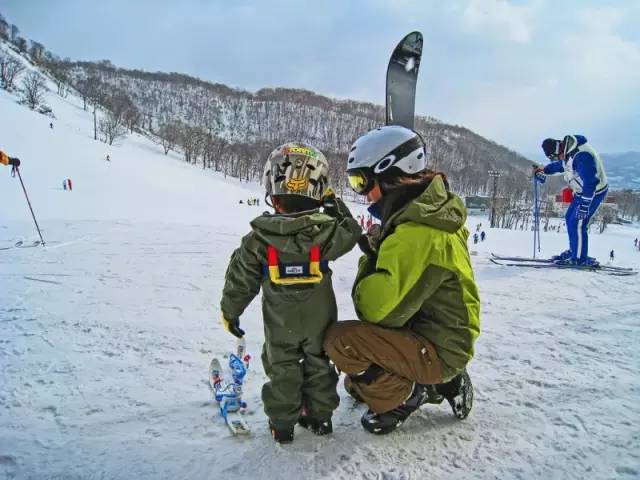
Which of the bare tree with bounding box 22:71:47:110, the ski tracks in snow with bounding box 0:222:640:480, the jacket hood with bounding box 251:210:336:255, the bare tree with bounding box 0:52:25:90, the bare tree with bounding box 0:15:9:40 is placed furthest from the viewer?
the bare tree with bounding box 0:15:9:40

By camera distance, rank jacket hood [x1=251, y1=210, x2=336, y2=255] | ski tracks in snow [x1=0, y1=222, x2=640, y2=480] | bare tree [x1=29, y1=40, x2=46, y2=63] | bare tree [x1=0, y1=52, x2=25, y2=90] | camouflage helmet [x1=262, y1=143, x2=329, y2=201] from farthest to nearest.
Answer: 1. bare tree [x1=29, y1=40, x2=46, y2=63]
2. bare tree [x1=0, y1=52, x2=25, y2=90]
3. camouflage helmet [x1=262, y1=143, x2=329, y2=201]
4. jacket hood [x1=251, y1=210, x2=336, y2=255]
5. ski tracks in snow [x1=0, y1=222, x2=640, y2=480]

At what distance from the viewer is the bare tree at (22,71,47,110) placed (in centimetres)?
6112

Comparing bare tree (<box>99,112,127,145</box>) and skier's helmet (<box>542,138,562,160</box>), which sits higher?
bare tree (<box>99,112,127,145</box>)

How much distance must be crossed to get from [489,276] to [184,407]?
5.03m

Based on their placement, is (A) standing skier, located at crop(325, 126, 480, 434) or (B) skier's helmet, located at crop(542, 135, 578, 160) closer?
(A) standing skier, located at crop(325, 126, 480, 434)

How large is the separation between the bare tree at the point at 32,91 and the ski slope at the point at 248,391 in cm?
7181

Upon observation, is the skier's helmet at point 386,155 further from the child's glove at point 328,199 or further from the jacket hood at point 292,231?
the jacket hood at point 292,231

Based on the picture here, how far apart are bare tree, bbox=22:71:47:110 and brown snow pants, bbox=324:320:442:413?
74570 mm

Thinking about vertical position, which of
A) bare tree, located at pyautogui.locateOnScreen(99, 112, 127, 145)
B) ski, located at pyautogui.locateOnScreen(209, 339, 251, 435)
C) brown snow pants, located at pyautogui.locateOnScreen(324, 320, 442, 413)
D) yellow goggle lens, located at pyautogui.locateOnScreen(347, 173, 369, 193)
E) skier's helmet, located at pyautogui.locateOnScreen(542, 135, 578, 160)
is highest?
bare tree, located at pyautogui.locateOnScreen(99, 112, 127, 145)

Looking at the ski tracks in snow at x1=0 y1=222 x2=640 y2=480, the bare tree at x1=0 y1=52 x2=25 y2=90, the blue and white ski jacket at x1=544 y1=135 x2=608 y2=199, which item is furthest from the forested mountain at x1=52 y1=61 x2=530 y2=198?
the ski tracks in snow at x1=0 y1=222 x2=640 y2=480

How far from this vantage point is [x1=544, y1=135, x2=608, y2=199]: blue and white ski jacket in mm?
6934

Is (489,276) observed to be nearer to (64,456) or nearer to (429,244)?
(429,244)

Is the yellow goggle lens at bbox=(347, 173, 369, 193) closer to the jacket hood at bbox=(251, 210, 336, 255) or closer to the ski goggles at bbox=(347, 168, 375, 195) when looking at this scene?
the ski goggles at bbox=(347, 168, 375, 195)

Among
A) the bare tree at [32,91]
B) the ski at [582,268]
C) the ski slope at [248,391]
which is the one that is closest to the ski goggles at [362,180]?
the ski slope at [248,391]
